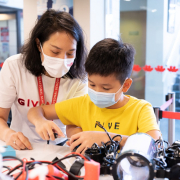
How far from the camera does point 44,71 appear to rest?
149cm

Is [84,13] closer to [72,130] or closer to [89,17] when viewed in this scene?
[89,17]

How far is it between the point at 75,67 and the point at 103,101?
0.44 m

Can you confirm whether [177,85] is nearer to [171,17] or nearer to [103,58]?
[171,17]

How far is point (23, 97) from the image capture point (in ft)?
4.66

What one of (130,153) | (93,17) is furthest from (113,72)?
(93,17)

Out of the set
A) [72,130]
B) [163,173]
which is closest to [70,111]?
[72,130]

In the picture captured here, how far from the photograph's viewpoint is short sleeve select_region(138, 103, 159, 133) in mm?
1066

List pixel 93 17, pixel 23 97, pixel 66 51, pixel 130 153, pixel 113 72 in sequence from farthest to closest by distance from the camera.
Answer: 1. pixel 93 17
2. pixel 23 97
3. pixel 66 51
4. pixel 113 72
5. pixel 130 153

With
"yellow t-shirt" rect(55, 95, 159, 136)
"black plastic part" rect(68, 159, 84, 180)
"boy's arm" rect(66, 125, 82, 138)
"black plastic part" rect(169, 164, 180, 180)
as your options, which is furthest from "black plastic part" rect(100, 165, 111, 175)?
"boy's arm" rect(66, 125, 82, 138)

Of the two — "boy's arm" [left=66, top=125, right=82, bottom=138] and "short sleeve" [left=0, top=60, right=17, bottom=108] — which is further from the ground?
"short sleeve" [left=0, top=60, right=17, bottom=108]

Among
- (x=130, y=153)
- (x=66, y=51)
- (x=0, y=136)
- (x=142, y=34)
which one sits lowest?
(x=0, y=136)

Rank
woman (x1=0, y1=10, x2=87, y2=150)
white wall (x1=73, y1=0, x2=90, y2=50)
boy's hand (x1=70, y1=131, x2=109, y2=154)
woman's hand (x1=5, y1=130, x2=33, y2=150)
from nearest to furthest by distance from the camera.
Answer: boy's hand (x1=70, y1=131, x2=109, y2=154) < woman's hand (x1=5, y1=130, x2=33, y2=150) < woman (x1=0, y1=10, x2=87, y2=150) < white wall (x1=73, y1=0, x2=90, y2=50)

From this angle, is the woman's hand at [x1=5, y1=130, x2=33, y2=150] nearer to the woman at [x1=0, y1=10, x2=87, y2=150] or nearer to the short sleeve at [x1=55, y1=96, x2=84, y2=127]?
the woman at [x1=0, y1=10, x2=87, y2=150]

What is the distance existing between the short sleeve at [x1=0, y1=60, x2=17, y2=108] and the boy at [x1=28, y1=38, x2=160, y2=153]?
205mm
